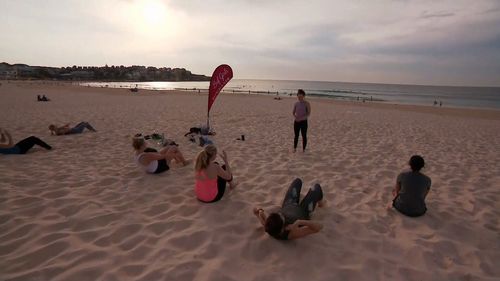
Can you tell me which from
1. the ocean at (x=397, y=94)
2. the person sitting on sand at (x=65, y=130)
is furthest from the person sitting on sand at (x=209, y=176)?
the ocean at (x=397, y=94)

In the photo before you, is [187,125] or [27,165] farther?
[187,125]

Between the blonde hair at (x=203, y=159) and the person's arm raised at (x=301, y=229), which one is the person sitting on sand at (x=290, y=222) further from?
the blonde hair at (x=203, y=159)

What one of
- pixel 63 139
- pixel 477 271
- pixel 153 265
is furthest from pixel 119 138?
pixel 477 271

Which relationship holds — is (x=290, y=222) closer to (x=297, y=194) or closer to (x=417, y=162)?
(x=297, y=194)

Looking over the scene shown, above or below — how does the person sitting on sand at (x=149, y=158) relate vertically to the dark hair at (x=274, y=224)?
above

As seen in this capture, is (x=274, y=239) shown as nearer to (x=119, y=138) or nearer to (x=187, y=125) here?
(x=119, y=138)

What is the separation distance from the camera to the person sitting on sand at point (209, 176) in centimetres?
384

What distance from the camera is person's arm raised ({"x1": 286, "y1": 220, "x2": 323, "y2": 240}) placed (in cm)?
300

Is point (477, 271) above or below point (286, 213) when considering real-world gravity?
below

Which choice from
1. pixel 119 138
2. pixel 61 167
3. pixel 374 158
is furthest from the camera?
→ pixel 119 138

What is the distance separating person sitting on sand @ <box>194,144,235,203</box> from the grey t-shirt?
245cm

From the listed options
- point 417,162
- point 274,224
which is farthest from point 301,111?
point 274,224

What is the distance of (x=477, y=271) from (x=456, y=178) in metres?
3.21

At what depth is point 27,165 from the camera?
5.37 m
